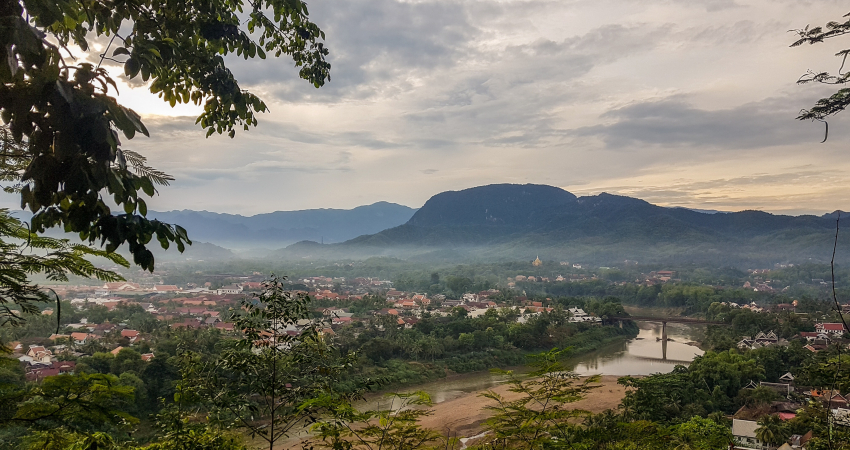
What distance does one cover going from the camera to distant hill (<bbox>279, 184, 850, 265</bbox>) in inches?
3255

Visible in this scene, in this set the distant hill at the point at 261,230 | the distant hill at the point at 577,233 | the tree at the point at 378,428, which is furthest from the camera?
the distant hill at the point at 261,230

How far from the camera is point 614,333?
27219 millimetres

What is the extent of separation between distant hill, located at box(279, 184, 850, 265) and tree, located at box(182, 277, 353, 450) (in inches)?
3449

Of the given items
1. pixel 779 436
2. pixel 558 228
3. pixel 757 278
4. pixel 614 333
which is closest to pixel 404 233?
pixel 558 228

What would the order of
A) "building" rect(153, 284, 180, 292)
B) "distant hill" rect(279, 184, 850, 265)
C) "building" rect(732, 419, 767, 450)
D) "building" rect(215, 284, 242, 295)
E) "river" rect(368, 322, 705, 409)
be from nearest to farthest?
"building" rect(732, 419, 767, 450)
"river" rect(368, 322, 705, 409)
"building" rect(215, 284, 242, 295)
"building" rect(153, 284, 180, 292)
"distant hill" rect(279, 184, 850, 265)

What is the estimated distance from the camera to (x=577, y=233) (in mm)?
108438

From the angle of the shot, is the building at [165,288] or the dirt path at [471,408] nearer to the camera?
the dirt path at [471,408]

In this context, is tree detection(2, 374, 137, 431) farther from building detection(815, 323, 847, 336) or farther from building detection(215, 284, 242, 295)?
building detection(215, 284, 242, 295)

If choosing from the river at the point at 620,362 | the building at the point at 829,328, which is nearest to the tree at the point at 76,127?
the river at the point at 620,362

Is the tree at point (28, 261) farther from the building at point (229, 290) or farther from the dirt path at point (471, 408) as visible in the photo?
the building at point (229, 290)

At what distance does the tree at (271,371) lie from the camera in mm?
2705

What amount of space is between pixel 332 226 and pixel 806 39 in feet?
643

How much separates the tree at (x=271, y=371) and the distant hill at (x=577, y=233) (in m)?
87.6

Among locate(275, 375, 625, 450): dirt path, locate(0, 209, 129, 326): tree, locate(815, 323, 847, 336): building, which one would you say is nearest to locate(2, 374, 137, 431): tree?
locate(0, 209, 129, 326): tree
